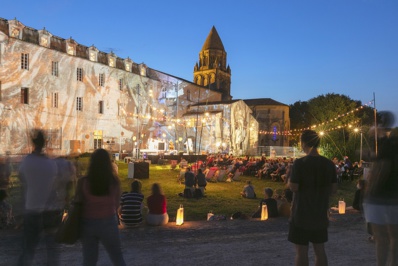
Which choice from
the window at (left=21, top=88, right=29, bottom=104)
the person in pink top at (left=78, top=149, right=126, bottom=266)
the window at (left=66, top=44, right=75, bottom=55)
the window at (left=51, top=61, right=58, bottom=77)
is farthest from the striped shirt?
the window at (left=66, top=44, right=75, bottom=55)

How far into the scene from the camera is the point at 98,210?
4016 millimetres

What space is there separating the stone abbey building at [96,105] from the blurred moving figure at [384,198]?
21.7 m

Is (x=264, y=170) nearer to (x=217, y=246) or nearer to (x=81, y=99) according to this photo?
(x=217, y=246)

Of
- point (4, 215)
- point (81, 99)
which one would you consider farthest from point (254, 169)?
point (81, 99)

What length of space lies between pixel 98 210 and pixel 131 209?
481 cm

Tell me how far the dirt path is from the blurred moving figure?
176cm

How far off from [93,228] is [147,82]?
152ft

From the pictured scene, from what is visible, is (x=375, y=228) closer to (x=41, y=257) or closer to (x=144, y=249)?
(x=144, y=249)

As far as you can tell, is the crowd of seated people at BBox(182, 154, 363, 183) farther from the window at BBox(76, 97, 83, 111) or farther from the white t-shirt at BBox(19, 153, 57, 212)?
the window at BBox(76, 97, 83, 111)

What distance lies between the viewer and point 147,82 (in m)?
49.3

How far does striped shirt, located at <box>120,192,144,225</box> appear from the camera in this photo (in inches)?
343

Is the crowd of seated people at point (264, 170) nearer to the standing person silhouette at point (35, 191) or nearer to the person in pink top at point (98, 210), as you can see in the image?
the standing person silhouette at point (35, 191)

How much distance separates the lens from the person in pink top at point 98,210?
402 cm

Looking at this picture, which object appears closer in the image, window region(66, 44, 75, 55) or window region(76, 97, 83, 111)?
window region(66, 44, 75, 55)
